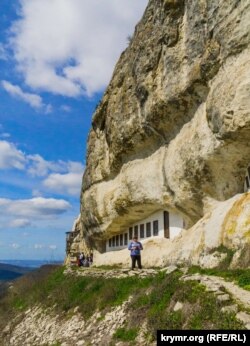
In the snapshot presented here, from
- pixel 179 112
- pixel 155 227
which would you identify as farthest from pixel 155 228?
pixel 179 112

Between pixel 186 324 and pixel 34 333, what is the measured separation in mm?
13276

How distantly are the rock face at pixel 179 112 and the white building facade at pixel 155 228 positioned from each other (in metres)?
0.85

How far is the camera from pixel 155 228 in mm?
31641

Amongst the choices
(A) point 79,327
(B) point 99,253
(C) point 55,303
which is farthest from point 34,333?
(B) point 99,253

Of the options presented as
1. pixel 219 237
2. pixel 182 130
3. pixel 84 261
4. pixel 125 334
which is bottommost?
pixel 125 334

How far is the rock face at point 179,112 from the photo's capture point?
18.5m

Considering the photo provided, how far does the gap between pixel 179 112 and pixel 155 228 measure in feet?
36.7

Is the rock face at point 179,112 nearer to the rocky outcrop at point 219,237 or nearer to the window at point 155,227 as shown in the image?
the window at point 155,227

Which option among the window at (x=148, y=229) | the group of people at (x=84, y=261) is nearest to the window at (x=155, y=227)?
the window at (x=148, y=229)

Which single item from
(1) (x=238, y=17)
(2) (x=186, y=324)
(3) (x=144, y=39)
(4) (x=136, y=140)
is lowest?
(2) (x=186, y=324)

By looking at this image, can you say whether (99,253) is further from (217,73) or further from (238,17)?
(238,17)

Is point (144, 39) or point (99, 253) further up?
point (144, 39)

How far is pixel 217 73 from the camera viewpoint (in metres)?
20.0

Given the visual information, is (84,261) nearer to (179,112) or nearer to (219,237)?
(179,112)
